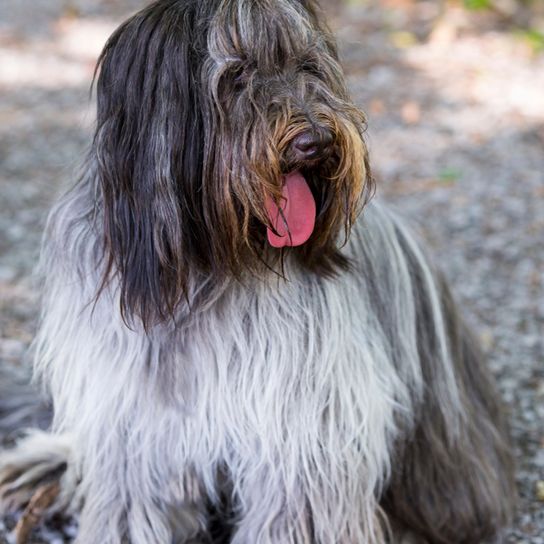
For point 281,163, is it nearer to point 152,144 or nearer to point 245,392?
point 152,144

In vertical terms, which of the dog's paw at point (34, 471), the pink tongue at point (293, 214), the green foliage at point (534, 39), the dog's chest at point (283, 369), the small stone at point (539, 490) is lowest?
the small stone at point (539, 490)

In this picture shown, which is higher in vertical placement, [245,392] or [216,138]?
[216,138]

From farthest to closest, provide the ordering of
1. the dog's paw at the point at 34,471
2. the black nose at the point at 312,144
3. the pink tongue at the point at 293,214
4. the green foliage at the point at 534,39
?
the green foliage at the point at 534,39 < the dog's paw at the point at 34,471 < the pink tongue at the point at 293,214 < the black nose at the point at 312,144

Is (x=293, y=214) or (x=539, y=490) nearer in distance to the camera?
(x=293, y=214)

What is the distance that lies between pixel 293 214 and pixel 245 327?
0.46 metres

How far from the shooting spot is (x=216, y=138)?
2645 millimetres

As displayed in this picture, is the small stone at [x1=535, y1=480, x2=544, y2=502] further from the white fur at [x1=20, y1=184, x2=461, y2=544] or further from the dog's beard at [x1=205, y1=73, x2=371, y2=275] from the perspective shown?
the dog's beard at [x1=205, y1=73, x2=371, y2=275]

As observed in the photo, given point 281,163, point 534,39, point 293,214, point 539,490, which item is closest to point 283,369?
point 293,214

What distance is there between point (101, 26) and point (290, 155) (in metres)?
7.73

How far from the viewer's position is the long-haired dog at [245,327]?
2668 mm

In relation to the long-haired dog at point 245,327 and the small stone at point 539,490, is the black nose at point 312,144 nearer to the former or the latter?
the long-haired dog at point 245,327

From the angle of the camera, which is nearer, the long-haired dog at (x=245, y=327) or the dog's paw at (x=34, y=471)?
the long-haired dog at (x=245, y=327)

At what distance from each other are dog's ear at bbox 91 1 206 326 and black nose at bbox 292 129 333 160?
0.86 ft

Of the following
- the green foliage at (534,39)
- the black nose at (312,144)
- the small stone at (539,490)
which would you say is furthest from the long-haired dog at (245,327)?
the green foliage at (534,39)
